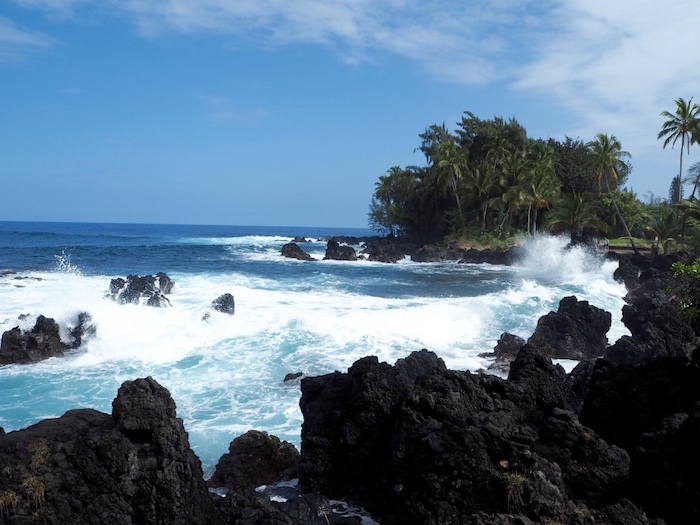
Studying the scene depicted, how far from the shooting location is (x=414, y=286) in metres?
31.8

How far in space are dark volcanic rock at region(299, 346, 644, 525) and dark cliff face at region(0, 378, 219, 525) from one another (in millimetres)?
1931

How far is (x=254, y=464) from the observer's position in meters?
8.05

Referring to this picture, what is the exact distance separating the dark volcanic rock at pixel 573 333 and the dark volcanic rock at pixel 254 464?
9.06 metres

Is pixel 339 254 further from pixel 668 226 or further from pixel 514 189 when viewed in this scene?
pixel 668 226

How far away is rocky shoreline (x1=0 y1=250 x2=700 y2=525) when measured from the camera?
480 cm

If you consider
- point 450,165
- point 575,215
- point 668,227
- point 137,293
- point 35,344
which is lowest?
point 35,344

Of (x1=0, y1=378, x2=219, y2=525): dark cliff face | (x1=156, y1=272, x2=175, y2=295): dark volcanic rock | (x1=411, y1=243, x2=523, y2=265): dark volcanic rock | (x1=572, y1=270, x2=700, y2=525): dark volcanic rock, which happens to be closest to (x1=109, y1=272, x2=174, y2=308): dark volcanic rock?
(x1=156, y1=272, x2=175, y2=295): dark volcanic rock

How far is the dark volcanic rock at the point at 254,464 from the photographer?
776 cm

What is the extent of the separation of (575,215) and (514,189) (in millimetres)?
6128

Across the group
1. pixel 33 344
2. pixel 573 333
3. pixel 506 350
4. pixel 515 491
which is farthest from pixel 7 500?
pixel 573 333

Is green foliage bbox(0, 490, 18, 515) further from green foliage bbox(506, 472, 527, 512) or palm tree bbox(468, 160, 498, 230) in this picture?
palm tree bbox(468, 160, 498, 230)

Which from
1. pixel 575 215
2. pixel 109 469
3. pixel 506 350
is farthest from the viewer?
pixel 575 215

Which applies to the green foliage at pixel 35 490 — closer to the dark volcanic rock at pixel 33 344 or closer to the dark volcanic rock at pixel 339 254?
the dark volcanic rock at pixel 33 344

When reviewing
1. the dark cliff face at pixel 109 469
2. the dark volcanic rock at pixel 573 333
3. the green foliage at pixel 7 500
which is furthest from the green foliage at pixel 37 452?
the dark volcanic rock at pixel 573 333
